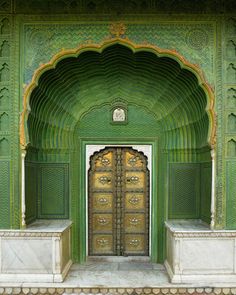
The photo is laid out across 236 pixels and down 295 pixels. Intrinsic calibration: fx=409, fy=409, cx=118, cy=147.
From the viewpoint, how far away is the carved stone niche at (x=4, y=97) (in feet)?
17.0

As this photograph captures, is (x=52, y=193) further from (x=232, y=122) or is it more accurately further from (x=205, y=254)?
(x=232, y=122)

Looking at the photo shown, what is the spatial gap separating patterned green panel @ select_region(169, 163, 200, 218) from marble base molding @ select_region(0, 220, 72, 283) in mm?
1765

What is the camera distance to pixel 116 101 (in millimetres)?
5992

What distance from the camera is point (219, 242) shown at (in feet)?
16.6

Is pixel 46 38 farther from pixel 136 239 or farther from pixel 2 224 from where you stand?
pixel 136 239

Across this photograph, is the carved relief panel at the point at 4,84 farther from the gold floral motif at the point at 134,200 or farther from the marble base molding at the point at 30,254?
the gold floral motif at the point at 134,200

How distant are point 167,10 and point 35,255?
3487 mm

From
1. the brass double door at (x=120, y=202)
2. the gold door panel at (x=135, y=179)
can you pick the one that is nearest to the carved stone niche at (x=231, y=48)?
the brass double door at (x=120, y=202)

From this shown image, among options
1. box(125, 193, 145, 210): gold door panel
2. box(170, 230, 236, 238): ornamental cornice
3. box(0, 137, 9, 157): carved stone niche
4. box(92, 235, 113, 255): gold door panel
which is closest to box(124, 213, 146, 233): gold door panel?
box(125, 193, 145, 210): gold door panel

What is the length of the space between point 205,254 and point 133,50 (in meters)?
2.69

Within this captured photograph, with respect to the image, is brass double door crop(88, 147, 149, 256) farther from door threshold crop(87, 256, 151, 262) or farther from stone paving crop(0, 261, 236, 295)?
stone paving crop(0, 261, 236, 295)

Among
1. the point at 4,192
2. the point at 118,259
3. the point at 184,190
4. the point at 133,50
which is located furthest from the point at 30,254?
the point at 133,50

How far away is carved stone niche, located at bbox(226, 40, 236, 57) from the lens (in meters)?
5.16

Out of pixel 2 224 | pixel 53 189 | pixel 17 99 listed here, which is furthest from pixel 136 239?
pixel 17 99
